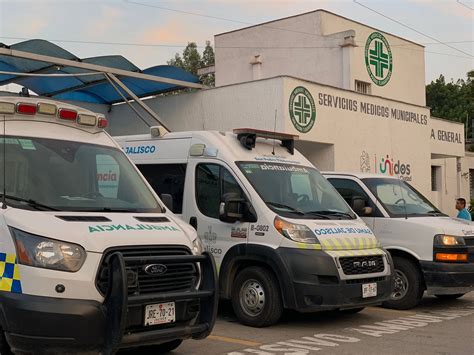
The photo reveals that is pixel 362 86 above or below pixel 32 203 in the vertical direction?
above

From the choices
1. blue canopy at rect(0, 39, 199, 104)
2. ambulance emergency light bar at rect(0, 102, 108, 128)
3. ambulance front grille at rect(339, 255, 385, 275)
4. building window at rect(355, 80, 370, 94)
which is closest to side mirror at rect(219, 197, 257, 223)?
ambulance front grille at rect(339, 255, 385, 275)

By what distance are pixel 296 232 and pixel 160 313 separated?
8.91 ft

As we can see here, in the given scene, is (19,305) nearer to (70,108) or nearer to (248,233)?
(70,108)

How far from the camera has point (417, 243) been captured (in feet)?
30.0

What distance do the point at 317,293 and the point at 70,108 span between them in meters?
3.42

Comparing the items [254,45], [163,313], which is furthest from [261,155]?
[254,45]

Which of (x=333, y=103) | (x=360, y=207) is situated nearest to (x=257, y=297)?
(x=360, y=207)

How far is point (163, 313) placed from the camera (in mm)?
5215

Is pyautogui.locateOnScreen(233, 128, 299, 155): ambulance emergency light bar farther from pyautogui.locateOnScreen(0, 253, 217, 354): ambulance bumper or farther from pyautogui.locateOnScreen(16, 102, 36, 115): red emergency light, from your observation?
pyautogui.locateOnScreen(0, 253, 217, 354): ambulance bumper

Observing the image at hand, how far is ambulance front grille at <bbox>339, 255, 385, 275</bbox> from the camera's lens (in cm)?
751

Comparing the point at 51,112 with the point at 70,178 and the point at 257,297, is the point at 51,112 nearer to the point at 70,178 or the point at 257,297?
the point at 70,178

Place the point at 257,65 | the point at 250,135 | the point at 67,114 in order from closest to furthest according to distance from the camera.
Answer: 1. the point at 67,114
2. the point at 250,135
3. the point at 257,65

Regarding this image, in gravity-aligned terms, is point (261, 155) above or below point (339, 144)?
below

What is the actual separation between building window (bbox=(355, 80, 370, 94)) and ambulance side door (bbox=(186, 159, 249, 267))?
566 inches
